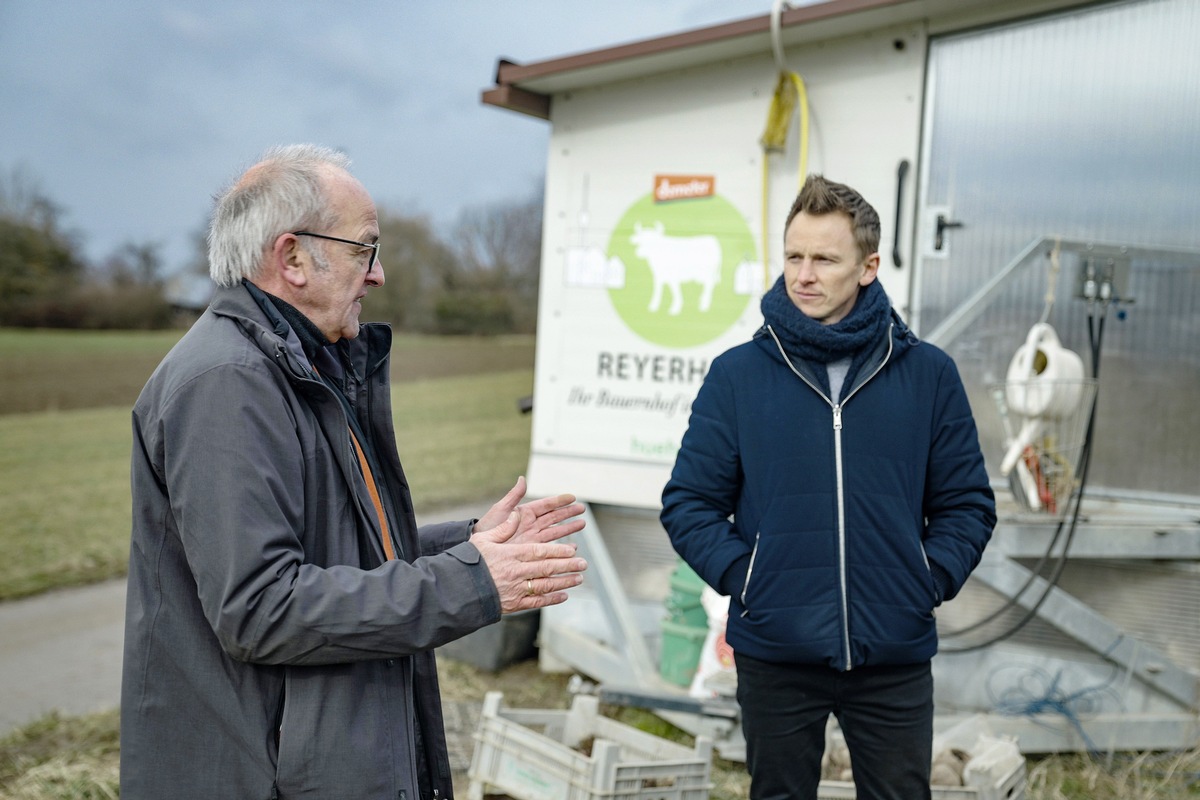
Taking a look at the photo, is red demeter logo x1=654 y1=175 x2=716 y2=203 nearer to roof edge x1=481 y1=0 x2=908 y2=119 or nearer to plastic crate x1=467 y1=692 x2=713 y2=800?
roof edge x1=481 y1=0 x2=908 y2=119

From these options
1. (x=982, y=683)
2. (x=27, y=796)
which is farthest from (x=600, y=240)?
(x=27, y=796)

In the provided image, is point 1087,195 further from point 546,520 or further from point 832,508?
point 546,520

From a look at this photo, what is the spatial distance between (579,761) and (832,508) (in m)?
1.29

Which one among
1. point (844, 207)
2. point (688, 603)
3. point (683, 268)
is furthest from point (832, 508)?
point (683, 268)

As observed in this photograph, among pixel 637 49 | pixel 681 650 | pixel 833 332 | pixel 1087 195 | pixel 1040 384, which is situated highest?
pixel 637 49

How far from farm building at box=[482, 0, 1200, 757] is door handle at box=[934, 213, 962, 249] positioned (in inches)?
0.8

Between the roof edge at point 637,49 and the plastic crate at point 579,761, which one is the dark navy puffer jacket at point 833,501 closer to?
the plastic crate at point 579,761

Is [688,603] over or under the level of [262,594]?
under

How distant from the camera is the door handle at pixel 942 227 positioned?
4.30 metres

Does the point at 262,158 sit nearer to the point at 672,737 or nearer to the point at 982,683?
the point at 672,737

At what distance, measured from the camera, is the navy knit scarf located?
8.30 feet

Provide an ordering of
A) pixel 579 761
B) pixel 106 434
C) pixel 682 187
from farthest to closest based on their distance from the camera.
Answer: pixel 106 434
pixel 682 187
pixel 579 761

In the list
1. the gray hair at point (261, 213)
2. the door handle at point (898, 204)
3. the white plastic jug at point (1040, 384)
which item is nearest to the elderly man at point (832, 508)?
the gray hair at point (261, 213)

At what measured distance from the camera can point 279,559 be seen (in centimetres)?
163
